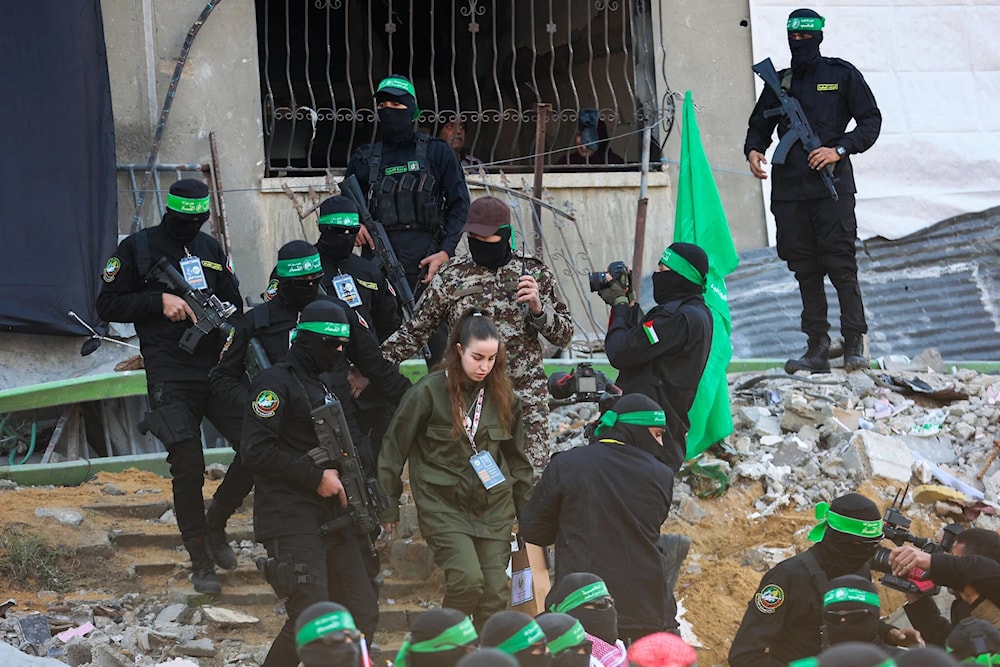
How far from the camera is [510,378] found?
6730mm

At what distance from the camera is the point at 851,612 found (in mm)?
4648

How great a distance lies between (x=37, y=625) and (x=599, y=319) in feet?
16.7

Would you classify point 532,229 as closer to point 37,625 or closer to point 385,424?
point 385,424

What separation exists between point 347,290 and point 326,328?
1090mm

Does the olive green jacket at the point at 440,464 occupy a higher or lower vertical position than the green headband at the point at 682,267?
lower

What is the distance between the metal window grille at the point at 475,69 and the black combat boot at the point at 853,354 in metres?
2.57

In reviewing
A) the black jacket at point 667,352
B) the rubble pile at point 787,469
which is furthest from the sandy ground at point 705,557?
the black jacket at point 667,352

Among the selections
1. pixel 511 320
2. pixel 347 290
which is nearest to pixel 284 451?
pixel 347 290

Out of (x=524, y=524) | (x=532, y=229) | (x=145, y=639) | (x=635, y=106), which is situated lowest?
(x=145, y=639)

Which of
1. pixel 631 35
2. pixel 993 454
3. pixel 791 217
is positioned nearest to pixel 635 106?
pixel 631 35

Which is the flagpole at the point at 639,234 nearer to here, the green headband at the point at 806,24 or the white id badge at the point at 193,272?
the green headband at the point at 806,24

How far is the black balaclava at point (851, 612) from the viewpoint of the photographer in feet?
15.3

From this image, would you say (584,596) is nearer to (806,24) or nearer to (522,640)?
(522,640)

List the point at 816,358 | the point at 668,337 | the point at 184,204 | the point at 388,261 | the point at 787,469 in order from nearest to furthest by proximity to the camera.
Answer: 1. the point at 668,337
2. the point at 184,204
3. the point at 388,261
4. the point at 787,469
5. the point at 816,358
